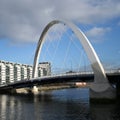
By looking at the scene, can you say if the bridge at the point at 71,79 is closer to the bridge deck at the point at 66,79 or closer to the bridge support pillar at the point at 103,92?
the bridge deck at the point at 66,79

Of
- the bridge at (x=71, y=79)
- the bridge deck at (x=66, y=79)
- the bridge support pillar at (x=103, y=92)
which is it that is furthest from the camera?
the bridge deck at (x=66, y=79)

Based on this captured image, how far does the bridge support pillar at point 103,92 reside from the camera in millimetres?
62125

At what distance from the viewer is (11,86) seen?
391ft

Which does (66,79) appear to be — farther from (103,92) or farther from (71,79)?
(103,92)

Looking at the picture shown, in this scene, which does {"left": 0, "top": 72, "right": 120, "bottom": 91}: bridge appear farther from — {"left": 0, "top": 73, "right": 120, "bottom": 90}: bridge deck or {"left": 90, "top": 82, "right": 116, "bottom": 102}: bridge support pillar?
{"left": 90, "top": 82, "right": 116, "bottom": 102}: bridge support pillar

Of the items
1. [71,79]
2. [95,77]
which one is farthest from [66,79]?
[95,77]

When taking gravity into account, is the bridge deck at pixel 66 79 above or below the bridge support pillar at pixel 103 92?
above

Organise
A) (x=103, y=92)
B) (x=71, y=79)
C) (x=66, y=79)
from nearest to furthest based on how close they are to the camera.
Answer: (x=103, y=92) → (x=71, y=79) → (x=66, y=79)

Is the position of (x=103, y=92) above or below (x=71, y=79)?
below

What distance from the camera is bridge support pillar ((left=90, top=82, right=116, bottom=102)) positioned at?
204ft

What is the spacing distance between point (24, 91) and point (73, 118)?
81934 mm

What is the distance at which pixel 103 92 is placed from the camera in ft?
205

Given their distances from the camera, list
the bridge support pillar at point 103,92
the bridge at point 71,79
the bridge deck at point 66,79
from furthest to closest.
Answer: the bridge deck at point 66,79
the bridge at point 71,79
the bridge support pillar at point 103,92

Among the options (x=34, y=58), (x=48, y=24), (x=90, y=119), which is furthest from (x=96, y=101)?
(x=34, y=58)
